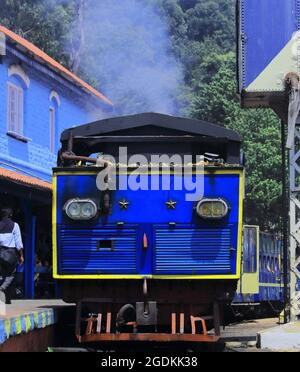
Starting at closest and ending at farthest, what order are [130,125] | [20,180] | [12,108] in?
[130,125]
[20,180]
[12,108]

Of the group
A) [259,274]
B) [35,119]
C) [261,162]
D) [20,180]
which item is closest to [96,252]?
[20,180]

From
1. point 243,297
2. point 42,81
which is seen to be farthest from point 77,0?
point 243,297

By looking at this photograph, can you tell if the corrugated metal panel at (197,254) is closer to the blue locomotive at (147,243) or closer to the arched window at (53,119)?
→ the blue locomotive at (147,243)

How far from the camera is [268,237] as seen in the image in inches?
741

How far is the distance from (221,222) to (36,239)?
29.1 feet

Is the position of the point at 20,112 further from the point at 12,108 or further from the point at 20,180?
the point at 20,180

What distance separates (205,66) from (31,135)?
3213 cm

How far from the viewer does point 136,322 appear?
929cm

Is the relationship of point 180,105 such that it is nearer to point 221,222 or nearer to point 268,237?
point 268,237

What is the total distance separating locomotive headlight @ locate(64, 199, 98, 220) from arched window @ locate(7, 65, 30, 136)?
7.80 metres

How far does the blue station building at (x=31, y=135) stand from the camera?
51.6 ft

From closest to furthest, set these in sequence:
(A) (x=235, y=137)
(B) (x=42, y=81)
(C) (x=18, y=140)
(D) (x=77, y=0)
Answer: (A) (x=235, y=137) < (C) (x=18, y=140) < (B) (x=42, y=81) < (D) (x=77, y=0)

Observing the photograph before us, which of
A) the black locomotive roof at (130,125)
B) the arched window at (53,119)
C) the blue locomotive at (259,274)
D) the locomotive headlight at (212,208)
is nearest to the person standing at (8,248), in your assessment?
the black locomotive roof at (130,125)

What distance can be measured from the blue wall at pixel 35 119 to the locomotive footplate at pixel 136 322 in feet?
23.0
